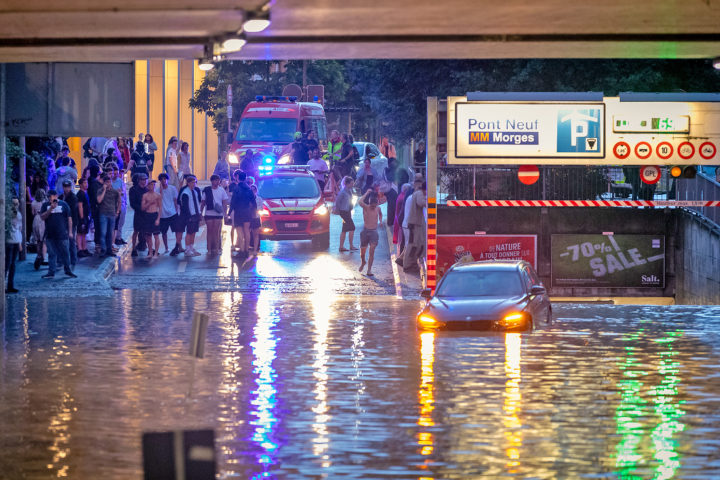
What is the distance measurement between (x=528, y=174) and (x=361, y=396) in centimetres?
1331

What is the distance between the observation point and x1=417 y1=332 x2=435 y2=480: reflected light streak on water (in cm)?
1086

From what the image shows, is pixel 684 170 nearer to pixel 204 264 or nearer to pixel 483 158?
pixel 483 158

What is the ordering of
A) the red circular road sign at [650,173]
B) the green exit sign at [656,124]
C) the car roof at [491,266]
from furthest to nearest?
the red circular road sign at [650,173] → the green exit sign at [656,124] → the car roof at [491,266]

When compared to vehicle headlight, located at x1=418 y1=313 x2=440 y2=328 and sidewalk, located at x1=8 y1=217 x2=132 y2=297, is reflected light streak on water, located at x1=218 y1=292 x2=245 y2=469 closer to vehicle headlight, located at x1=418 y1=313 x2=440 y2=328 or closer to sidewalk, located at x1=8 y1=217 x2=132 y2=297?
vehicle headlight, located at x1=418 y1=313 x2=440 y2=328

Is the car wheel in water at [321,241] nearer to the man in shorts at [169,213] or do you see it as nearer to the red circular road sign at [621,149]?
the man in shorts at [169,213]

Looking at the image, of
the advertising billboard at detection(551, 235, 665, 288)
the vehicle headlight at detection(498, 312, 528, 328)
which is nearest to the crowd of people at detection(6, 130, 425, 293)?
the advertising billboard at detection(551, 235, 665, 288)

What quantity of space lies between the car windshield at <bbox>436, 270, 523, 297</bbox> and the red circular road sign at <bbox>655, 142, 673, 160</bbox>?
722 cm

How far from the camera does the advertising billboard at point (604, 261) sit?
2677 cm

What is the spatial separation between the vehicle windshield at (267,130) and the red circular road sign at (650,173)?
1915 cm

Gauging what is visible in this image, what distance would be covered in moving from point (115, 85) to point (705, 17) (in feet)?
34.8

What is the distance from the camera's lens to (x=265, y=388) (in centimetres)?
1403

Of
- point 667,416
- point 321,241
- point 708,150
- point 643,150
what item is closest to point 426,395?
Result: point 667,416

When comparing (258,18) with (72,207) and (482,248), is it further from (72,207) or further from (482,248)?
(72,207)

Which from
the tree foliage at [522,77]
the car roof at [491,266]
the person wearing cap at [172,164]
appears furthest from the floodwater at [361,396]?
the person wearing cap at [172,164]
